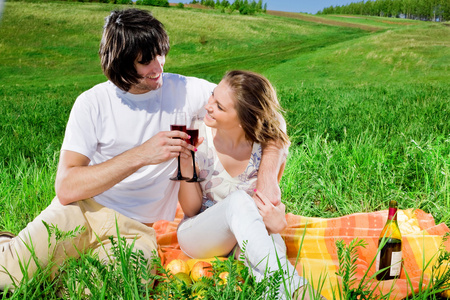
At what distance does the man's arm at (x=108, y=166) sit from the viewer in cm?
282

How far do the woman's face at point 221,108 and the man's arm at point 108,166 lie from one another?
0.34 meters

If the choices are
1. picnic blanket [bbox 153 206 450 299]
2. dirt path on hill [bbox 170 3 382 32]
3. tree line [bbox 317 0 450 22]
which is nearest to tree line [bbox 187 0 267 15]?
dirt path on hill [bbox 170 3 382 32]

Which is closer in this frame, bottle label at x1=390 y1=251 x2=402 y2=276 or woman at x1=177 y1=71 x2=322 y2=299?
woman at x1=177 y1=71 x2=322 y2=299

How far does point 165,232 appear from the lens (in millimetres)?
4109

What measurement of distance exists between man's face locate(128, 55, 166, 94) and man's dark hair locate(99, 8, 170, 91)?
0.08ft

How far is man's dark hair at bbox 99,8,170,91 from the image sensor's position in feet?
10.3

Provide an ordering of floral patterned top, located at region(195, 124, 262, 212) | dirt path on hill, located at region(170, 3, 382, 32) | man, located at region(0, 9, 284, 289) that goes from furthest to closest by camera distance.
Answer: dirt path on hill, located at region(170, 3, 382, 32)
floral patterned top, located at region(195, 124, 262, 212)
man, located at region(0, 9, 284, 289)

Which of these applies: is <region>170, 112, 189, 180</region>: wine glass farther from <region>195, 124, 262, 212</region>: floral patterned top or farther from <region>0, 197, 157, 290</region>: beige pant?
<region>0, 197, 157, 290</region>: beige pant

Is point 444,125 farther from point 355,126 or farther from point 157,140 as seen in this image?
point 157,140

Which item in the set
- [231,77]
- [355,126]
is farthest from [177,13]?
[231,77]

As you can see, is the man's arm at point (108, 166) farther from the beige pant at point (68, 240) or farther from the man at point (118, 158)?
the beige pant at point (68, 240)

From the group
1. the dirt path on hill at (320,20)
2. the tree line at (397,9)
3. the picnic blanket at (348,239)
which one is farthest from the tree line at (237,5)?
the picnic blanket at (348,239)

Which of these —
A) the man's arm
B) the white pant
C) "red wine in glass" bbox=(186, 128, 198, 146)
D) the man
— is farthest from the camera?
"red wine in glass" bbox=(186, 128, 198, 146)

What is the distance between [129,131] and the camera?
129 inches
